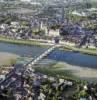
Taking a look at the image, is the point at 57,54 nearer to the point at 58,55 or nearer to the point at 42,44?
the point at 58,55

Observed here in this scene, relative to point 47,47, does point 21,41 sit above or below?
above

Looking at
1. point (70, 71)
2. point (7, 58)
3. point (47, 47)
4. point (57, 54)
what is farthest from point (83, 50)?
point (7, 58)

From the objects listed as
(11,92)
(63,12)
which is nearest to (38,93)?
(11,92)

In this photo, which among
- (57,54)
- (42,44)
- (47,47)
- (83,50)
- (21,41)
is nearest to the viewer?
(57,54)

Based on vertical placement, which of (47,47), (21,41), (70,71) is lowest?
(70,71)

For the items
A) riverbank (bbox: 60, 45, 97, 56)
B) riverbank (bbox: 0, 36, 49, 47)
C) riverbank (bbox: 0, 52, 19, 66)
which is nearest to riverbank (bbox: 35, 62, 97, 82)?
riverbank (bbox: 0, 52, 19, 66)

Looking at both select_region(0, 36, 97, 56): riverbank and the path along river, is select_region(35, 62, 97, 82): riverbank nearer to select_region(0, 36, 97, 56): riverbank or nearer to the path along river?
the path along river

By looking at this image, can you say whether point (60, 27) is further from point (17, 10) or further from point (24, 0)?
point (24, 0)

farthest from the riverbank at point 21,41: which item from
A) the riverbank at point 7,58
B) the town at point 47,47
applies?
the riverbank at point 7,58
